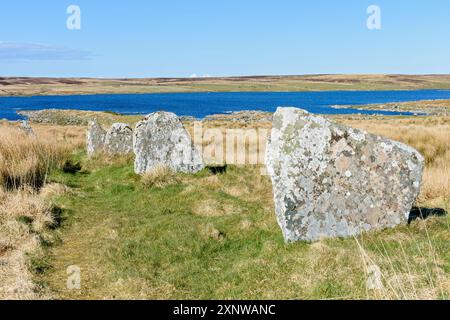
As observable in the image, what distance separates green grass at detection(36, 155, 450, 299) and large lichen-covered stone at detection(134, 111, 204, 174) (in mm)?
3118

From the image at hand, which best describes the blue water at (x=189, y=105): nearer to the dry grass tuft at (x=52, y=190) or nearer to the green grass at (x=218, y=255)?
the dry grass tuft at (x=52, y=190)

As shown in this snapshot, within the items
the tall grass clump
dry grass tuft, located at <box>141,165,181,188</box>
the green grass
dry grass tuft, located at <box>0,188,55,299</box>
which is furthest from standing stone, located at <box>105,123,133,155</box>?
dry grass tuft, located at <box>0,188,55,299</box>

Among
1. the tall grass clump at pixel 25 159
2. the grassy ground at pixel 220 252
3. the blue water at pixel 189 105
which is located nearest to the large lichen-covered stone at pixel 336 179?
the grassy ground at pixel 220 252

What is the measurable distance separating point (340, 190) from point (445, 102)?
10445cm

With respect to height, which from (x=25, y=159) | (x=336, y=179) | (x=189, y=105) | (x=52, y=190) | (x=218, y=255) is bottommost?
(x=218, y=255)

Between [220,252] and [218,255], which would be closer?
[218,255]

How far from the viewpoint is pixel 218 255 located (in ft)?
28.3

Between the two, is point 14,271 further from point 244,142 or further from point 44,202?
point 244,142

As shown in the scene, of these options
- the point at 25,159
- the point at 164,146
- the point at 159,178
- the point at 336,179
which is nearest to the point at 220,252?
the point at 336,179

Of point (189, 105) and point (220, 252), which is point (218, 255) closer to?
point (220, 252)

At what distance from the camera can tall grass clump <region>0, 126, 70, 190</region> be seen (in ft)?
44.7

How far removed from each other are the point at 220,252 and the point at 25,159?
8.93 metres
